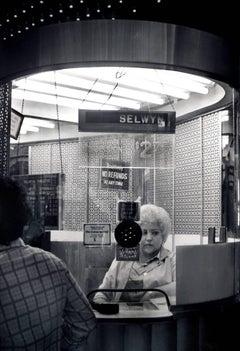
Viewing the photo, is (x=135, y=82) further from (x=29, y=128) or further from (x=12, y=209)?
(x=12, y=209)

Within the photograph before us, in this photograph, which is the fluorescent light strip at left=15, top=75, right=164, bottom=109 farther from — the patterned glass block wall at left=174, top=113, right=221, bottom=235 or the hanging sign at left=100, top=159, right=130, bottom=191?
the hanging sign at left=100, top=159, right=130, bottom=191

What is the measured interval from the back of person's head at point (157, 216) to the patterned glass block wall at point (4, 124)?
3.65 ft

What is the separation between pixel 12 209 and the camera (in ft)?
7.13

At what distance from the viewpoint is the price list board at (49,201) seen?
11.1 feet

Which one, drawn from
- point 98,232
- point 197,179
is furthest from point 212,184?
point 98,232

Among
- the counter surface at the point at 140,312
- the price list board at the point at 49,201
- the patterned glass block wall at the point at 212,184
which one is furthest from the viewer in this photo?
the patterned glass block wall at the point at 212,184

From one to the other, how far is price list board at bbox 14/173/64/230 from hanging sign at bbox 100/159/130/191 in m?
0.30

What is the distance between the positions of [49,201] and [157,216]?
2.45 feet

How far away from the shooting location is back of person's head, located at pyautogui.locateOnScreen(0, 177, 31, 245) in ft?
6.89

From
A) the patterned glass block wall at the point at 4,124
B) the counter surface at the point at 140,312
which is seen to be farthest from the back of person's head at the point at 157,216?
the patterned glass block wall at the point at 4,124

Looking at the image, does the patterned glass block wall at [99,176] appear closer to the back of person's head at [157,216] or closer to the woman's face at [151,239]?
the back of person's head at [157,216]

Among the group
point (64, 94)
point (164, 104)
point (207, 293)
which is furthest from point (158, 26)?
point (207, 293)

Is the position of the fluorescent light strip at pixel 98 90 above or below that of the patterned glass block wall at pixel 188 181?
above

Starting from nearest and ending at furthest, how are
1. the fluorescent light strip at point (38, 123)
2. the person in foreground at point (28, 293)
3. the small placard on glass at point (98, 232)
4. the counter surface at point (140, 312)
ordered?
the person in foreground at point (28, 293) < the counter surface at point (140, 312) < the small placard on glass at point (98, 232) < the fluorescent light strip at point (38, 123)
